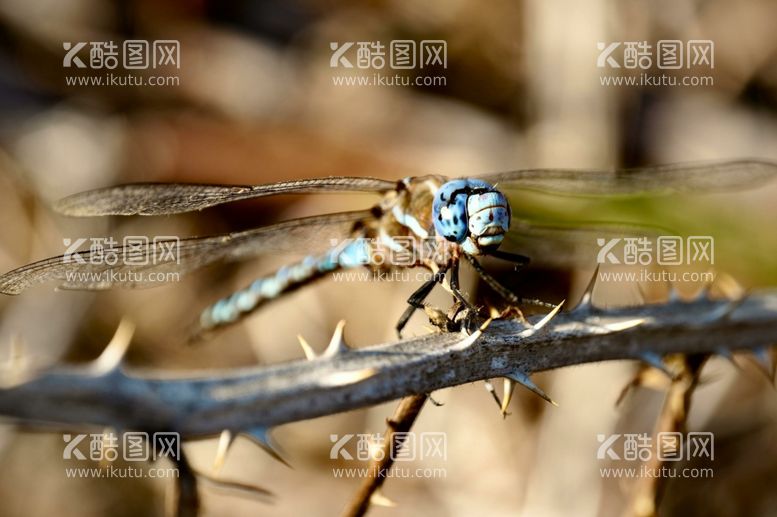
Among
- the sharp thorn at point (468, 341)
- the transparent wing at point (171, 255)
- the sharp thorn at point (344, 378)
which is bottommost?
the sharp thorn at point (344, 378)

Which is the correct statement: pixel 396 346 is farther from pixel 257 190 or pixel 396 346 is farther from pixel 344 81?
pixel 344 81

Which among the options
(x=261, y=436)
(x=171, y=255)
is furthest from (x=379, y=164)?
(x=261, y=436)

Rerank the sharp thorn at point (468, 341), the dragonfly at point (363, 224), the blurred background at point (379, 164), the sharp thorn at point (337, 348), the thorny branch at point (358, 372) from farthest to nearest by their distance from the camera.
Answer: the blurred background at point (379, 164)
the dragonfly at point (363, 224)
the sharp thorn at point (468, 341)
the sharp thorn at point (337, 348)
the thorny branch at point (358, 372)

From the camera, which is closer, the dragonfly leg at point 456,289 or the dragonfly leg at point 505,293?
the dragonfly leg at point 456,289

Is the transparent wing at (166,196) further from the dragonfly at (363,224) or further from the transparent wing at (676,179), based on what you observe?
the transparent wing at (676,179)

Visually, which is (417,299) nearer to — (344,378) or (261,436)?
(344,378)

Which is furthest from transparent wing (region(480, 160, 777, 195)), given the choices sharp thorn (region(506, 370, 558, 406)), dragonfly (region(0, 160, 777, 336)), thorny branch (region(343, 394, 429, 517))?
thorny branch (region(343, 394, 429, 517))

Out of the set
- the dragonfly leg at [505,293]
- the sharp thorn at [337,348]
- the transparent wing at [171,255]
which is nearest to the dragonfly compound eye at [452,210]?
the dragonfly leg at [505,293]

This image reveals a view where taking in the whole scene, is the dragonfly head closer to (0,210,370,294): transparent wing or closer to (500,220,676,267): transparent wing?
(0,210,370,294): transparent wing
